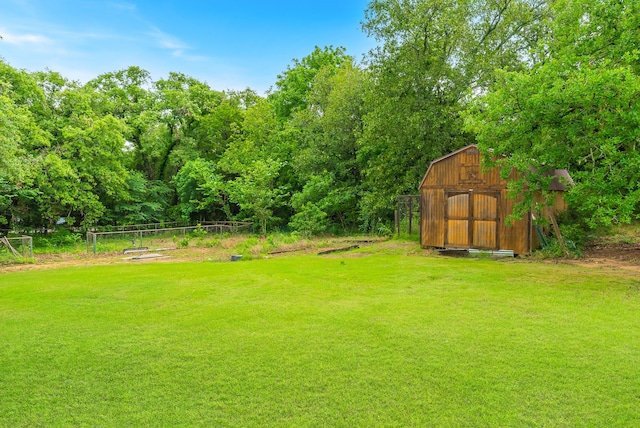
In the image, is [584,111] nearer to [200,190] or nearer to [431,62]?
[431,62]

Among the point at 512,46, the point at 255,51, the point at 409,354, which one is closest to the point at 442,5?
the point at 512,46

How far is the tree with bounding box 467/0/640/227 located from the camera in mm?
7465

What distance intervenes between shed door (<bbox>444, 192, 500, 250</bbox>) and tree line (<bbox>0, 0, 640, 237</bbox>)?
4.61 ft

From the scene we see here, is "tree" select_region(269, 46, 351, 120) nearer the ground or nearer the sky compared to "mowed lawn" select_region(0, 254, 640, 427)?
nearer the sky

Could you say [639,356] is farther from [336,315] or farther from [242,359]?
[242,359]

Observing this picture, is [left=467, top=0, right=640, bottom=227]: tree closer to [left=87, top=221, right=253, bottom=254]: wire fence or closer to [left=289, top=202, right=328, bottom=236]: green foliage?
[left=289, top=202, right=328, bottom=236]: green foliage

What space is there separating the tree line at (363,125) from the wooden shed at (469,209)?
35.5 inches

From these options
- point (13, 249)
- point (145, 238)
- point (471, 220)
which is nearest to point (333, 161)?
point (145, 238)

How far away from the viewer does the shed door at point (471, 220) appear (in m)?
12.1

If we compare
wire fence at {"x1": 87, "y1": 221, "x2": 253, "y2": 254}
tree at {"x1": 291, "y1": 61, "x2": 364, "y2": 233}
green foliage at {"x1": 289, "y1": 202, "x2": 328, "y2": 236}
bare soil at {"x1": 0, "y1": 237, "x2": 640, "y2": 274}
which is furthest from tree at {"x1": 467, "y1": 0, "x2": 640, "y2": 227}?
wire fence at {"x1": 87, "y1": 221, "x2": 253, "y2": 254}

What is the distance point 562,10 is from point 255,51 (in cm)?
1702

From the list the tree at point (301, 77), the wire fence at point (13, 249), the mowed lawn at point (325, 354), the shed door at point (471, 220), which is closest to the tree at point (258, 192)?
the tree at point (301, 77)

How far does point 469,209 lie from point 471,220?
0.35 metres

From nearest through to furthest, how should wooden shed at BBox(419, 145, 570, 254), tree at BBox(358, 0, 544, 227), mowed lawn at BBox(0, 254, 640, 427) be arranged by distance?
mowed lawn at BBox(0, 254, 640, 427)
wooden shed at BBox(419, 145, 570, 254)
tree at BBox(358, 0, 544, 227)
